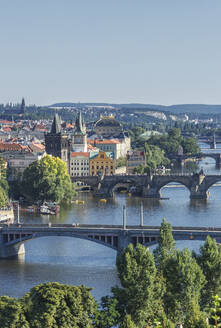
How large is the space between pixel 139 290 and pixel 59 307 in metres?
4.32

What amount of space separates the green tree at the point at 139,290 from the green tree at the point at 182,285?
0.53 meters

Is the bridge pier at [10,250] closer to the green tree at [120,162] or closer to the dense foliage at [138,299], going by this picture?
the dense foliage at [138,299]

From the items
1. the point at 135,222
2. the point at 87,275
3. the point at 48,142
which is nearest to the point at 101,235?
the point at 87,275

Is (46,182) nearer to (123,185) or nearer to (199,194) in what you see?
(123,185)

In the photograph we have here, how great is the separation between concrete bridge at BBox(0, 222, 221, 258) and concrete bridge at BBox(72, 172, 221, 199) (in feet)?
118

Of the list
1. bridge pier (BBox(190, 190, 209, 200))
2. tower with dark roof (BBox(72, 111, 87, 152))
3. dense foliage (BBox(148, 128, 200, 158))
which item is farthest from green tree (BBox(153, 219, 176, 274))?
dense foliage (BBox(148, 128, 200, 158))

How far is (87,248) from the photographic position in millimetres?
61562

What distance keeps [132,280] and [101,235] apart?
17.0m

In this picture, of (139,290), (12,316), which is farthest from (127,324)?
(12,316)

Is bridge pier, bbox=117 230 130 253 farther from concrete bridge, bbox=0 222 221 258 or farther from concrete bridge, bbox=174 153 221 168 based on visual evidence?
concrete bridge, bbox=174 153 221 168

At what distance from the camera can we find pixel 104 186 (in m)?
99.8

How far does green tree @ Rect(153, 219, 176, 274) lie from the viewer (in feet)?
146

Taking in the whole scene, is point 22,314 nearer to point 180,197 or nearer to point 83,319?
point 83,319

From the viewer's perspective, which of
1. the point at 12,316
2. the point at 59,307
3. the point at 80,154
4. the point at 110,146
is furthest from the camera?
the point at 110,146
